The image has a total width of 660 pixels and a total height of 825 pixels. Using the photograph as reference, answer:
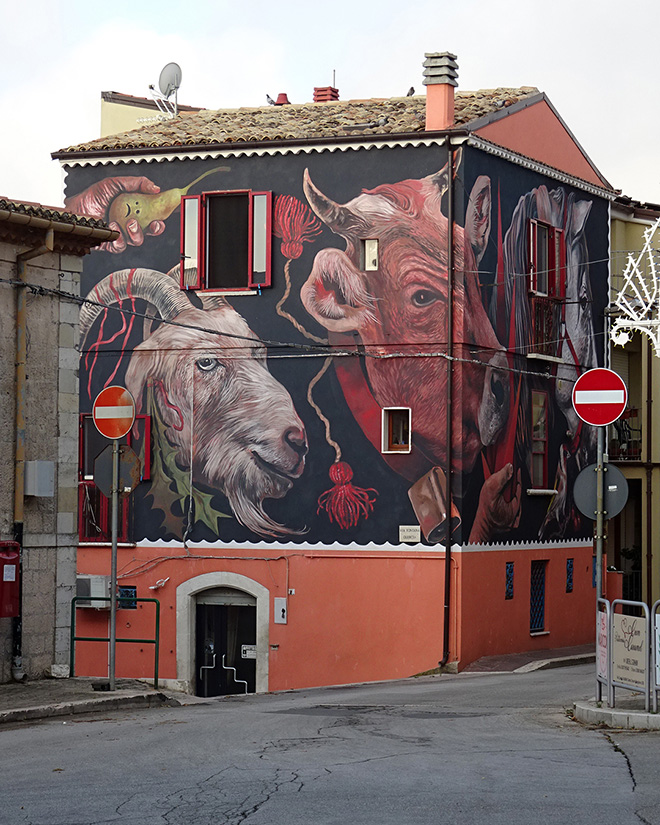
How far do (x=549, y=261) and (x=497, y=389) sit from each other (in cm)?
349

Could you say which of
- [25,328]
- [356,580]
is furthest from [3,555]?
[356,580]

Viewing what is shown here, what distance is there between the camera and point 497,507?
85.3 feet

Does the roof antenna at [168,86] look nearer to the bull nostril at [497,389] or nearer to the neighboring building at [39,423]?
the bull nostril at [497,389]

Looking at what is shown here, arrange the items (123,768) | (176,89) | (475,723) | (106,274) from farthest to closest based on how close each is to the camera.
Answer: (176,89)
(106,274)
(475,723)
(123,768)

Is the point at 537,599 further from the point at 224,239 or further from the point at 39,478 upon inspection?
the point at 39,478

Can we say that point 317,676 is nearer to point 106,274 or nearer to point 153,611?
point 153,611

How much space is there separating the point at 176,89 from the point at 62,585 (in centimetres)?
1731

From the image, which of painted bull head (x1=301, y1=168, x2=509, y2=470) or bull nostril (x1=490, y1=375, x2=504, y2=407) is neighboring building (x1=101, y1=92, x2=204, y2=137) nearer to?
painted bull head (x1=301, y1=168, x2=509, y2=470)

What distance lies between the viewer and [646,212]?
106ft

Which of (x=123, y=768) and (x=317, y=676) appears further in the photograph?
(x=317, y=676)

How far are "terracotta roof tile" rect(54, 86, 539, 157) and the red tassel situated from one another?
20.4ft

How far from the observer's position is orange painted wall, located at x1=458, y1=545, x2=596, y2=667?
24.8 meters

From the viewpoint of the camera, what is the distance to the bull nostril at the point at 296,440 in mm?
25984

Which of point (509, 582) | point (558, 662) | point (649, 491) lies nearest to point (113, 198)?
point (509, 582)
